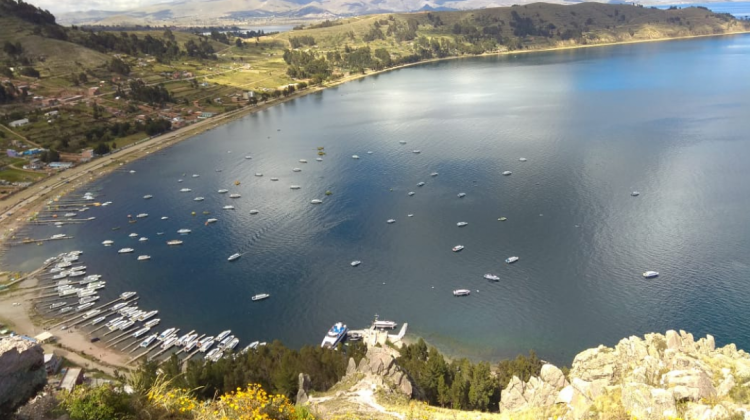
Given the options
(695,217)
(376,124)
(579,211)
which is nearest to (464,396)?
(579,211)

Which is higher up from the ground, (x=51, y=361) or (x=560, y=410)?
(x=560, y=410)

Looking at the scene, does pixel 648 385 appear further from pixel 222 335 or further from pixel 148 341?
pixel 148 341

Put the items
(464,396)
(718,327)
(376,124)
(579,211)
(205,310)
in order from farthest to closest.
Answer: (376,124), (579,211), (205,310), (718,327), (464,396)

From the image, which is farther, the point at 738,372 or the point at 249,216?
the point at 249,216

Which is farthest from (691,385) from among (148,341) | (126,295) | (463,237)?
(126,295)

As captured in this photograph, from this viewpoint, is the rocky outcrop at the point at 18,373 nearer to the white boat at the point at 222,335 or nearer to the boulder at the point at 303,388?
the boulder at the point at 303,388

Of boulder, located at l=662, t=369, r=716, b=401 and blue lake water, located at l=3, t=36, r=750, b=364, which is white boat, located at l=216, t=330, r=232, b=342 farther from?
boulder, located at l=662, t=369, r=716, b=401

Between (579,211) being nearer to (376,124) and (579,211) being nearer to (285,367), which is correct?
(285,367)

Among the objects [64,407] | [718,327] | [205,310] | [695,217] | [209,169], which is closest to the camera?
[64,407]
